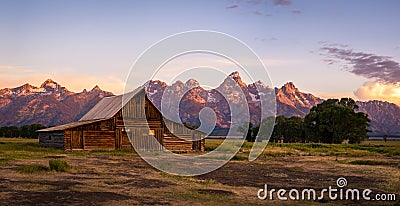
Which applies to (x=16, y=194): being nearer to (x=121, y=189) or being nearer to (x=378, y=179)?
(x=121, y=189)

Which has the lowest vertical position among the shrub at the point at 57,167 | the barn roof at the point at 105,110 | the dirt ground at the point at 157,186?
the dirt ground at the point at 157,186

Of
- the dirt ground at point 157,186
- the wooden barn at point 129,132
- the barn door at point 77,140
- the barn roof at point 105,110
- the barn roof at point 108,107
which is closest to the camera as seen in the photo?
the dirt ground at point 157,186

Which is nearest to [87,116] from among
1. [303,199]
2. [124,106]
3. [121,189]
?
[124,106]

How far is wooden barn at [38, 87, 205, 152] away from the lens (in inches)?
2007

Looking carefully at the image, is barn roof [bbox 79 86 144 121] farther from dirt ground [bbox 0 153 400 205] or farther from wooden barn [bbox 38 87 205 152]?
dirt ground [bbox 0 153 400 205]

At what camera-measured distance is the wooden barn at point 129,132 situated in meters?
51.0

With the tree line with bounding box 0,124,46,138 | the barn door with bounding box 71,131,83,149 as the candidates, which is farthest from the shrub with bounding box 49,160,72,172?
the tree line with bounding box 0,124,46,138

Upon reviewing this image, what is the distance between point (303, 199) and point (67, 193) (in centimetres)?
948

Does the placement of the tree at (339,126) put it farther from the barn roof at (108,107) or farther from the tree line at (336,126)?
the barn roof at (108,107)

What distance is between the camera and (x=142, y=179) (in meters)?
22.2

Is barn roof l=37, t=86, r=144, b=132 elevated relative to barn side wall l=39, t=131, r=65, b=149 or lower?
elevated

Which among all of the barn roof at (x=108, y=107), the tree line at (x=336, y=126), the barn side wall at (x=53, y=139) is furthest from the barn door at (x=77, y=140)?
the tree line at (x=336, y=126)

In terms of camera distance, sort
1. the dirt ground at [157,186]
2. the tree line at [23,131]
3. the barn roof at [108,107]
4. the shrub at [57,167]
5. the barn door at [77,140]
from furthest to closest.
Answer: the tree line at [23,131] → the barn roof at [108,107] → the barn door at [77,140] → the shrub at [57,167] → the dirt ground at [157,186]

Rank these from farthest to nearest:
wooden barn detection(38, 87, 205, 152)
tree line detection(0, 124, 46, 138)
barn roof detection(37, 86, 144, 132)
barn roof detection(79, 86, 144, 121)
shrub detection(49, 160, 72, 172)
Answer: tree line detection(0, 124, 46, 138), barn roof detection(79, 86, 144, 121), barn roof detection(37, 86, 144, 132), wooden barn detection(38, 87, 205, 152), shrub detection(49, 160, 72, 172)
